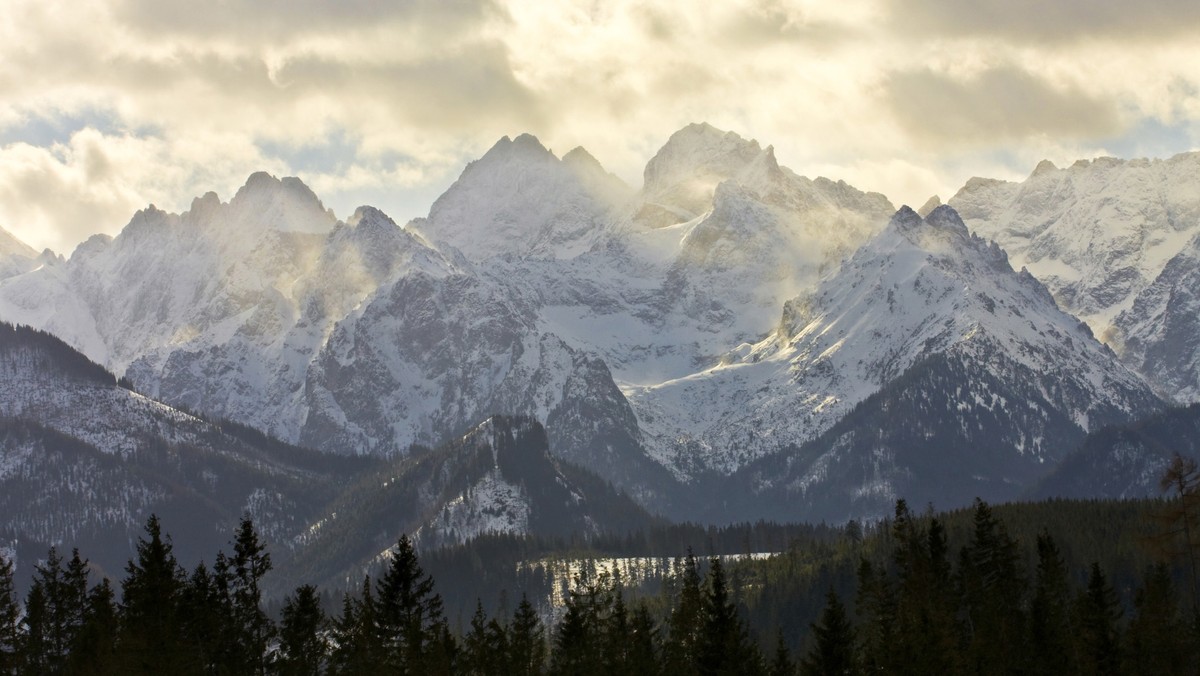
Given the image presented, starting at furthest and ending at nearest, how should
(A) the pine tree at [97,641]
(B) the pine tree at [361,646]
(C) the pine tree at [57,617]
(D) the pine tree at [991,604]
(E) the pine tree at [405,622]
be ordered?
(C) the pine tree at [57,617] → (D) the pine tree at [991,604] → (B) the pine tree at [361,646] → (E) the pine tree at [405,622] → (A) the pine tree at [97,641]

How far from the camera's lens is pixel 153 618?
128 m

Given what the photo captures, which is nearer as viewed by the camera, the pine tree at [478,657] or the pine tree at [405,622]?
the pine tree at [405,622]

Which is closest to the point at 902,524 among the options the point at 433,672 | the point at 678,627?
the point at 678,627

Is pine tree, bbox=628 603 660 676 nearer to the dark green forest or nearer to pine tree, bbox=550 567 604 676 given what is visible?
the dark green forest

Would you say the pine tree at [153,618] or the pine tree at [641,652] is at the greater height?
the pine tree at [153,618]

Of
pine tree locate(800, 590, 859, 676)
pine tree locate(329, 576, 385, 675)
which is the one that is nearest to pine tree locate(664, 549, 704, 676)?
pine tree locate(800, 590, 859, 676)

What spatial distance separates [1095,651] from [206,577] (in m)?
59.8

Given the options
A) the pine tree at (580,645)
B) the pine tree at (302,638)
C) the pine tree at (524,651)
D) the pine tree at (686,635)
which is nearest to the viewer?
the pine tree at (302,638)

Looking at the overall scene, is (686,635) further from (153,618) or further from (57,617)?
(57,617)


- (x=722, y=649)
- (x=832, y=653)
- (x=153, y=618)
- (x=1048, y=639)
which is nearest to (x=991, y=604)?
(x=1048, y=639)

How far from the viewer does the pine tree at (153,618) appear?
12025cm

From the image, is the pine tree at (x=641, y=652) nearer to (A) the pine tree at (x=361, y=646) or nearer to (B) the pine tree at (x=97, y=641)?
(A) the pine tree at (x=361, y=646)

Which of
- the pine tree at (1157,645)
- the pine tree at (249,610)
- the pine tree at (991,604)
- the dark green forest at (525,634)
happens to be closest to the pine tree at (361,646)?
the dark green forest at (525,634)

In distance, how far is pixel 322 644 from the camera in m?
130
